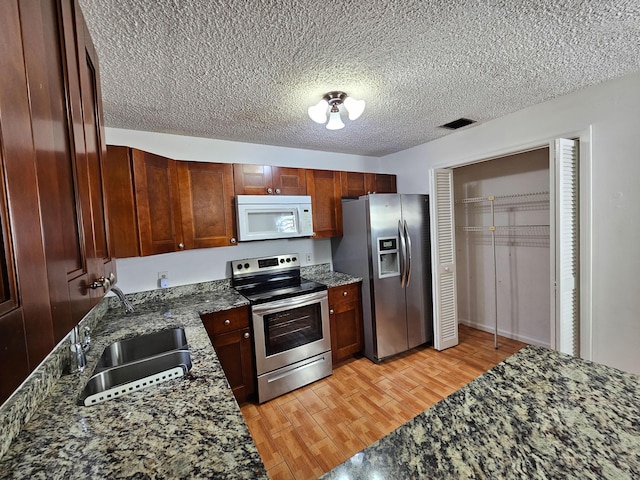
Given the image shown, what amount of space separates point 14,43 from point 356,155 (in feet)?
11.1

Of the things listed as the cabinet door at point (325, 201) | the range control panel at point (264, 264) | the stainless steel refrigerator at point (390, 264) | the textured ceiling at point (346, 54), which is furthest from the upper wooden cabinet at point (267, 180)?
the range control panel at point (264, 264)

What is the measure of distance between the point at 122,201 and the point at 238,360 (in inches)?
57.4

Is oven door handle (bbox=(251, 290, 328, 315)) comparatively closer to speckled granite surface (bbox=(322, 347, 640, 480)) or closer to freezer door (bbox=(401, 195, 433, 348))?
freezer door (bbox=(401, 195, 433, 348))

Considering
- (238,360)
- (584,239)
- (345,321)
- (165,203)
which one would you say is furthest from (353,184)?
(238,360)

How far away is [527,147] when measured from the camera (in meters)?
2.29

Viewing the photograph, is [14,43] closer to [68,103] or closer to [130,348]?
[68,103]

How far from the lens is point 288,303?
2.35 m

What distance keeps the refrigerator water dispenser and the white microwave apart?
74cm

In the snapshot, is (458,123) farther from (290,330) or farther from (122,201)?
(122,201)

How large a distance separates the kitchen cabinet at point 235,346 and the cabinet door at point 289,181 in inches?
46.6

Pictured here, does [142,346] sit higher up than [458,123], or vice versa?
[458,123]

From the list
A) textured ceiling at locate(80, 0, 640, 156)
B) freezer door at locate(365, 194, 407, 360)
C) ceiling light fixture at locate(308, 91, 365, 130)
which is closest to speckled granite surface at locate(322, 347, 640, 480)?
textured ceiling at locate(80, 0, 640, 156)

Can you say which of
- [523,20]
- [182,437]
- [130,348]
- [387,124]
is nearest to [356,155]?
[387,124]

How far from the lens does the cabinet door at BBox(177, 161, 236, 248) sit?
7.40 feet
